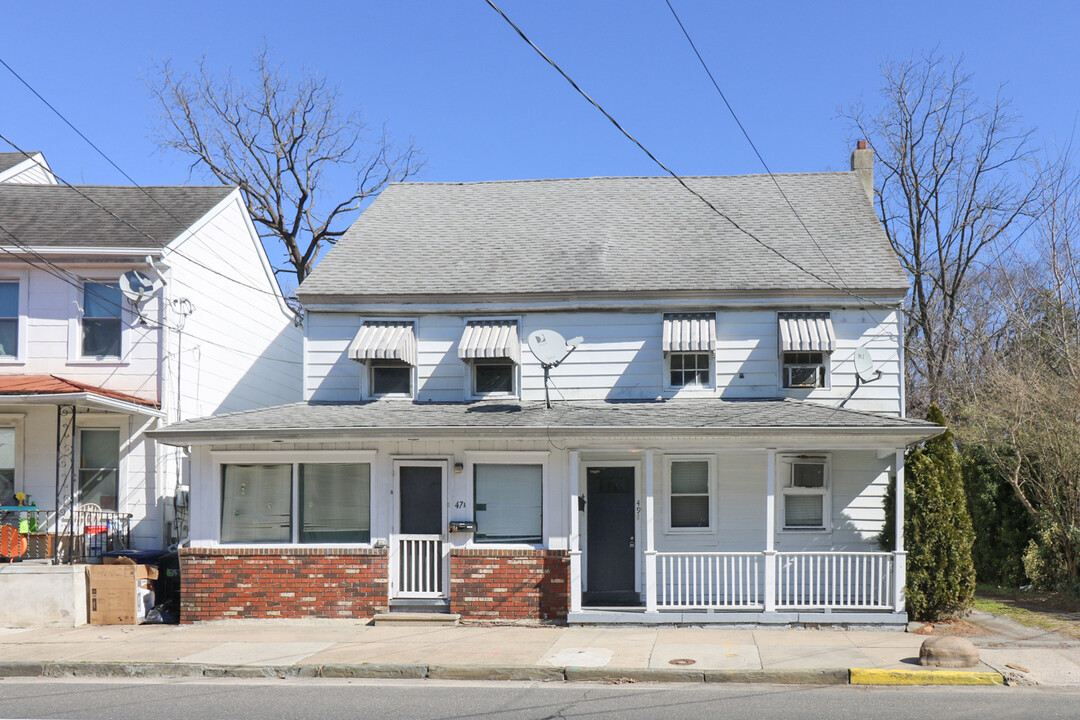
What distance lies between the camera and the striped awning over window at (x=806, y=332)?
1487 centimetres

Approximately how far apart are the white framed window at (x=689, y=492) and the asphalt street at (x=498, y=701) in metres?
4.91

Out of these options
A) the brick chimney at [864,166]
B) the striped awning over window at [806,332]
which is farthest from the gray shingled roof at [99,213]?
the brick chimney at [864,166]

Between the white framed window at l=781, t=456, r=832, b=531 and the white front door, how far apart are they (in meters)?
5.33

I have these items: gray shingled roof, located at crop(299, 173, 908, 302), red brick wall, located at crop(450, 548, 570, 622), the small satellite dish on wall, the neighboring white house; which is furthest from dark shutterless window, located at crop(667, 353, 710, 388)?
the neighboring white house

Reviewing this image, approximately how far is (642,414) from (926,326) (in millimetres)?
15345

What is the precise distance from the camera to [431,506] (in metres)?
14.3

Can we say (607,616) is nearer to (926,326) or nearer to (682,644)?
(682,644)

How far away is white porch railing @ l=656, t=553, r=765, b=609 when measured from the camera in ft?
43.8

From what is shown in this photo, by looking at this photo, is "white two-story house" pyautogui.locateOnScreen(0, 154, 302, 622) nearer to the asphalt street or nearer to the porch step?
the porch step

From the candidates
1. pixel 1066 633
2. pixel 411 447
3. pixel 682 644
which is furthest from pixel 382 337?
pixel 1066 633

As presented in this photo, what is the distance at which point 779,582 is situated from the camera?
13.5m

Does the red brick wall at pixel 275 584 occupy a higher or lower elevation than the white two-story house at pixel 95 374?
lower

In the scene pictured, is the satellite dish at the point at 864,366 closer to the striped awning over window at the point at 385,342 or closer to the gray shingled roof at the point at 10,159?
the striped awning over window at the point at 385,342

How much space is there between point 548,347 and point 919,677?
22.5 ft
